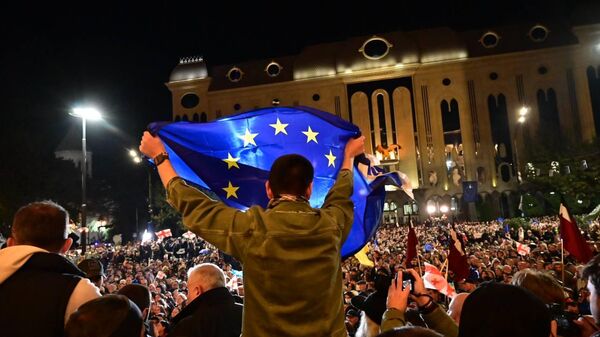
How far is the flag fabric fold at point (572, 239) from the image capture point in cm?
813

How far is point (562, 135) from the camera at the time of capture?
141ft

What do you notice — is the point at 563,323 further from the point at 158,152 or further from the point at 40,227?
the point at 40,227

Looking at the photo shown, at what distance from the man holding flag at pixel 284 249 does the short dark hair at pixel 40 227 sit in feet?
2.68

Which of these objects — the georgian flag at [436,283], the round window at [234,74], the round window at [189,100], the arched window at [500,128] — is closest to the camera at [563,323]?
the georgian flag at [436,283]

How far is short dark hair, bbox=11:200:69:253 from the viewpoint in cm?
271

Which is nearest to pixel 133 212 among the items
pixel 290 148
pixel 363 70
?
pixel 363 70

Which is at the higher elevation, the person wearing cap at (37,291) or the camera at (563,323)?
the person wearing cap at (37,291)

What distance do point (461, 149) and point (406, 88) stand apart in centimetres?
831

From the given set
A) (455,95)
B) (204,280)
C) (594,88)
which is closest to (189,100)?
(455,95)

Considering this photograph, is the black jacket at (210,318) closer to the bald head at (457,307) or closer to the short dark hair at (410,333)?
the bald head at (457,307)

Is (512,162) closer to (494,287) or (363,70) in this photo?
(363,70)

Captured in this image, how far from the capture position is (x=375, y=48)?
49.9m

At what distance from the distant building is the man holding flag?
44.7m

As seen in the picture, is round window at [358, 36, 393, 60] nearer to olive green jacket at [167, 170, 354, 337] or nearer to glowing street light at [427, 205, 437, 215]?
glowing street light at [427, 205, 437, 215]
